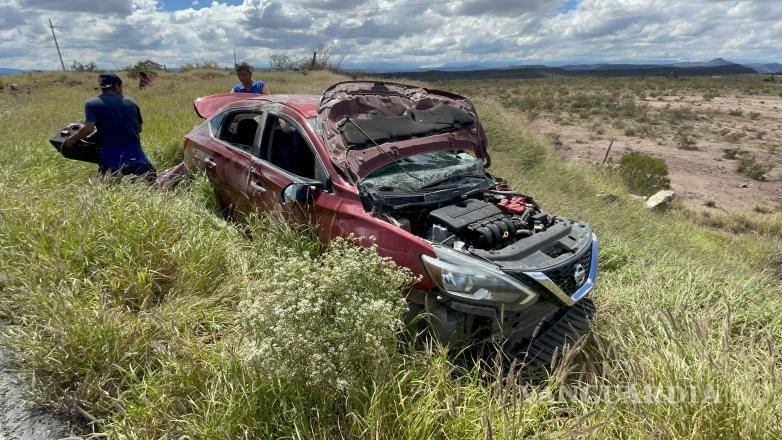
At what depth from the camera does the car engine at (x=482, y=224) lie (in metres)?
3.02

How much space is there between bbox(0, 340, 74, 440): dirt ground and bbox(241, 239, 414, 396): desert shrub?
985 mm

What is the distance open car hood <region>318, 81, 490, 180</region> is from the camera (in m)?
3.44

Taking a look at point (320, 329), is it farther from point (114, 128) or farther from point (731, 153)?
point (731, 153)

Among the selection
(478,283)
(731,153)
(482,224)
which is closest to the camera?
(478,283)

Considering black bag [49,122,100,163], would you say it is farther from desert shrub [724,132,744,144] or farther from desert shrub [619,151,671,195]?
desert shrub [724,132,744,144]

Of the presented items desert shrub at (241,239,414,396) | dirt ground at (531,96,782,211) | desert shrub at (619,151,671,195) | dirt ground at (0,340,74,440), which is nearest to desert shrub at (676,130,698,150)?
dirt ground at (531,96,782,211)

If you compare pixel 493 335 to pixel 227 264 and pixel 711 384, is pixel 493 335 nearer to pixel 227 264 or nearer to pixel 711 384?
pixel 711 384

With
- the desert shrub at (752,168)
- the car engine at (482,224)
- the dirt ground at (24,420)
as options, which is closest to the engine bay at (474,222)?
the car engine at (482,224)

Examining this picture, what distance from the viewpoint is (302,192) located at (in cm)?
335

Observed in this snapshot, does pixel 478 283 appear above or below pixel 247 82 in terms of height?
below

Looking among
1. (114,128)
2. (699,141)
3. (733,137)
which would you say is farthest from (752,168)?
(114,128)

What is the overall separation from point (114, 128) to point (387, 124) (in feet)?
10.4

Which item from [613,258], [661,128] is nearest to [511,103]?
[661,128]

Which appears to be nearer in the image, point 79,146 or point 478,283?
point 478,283
